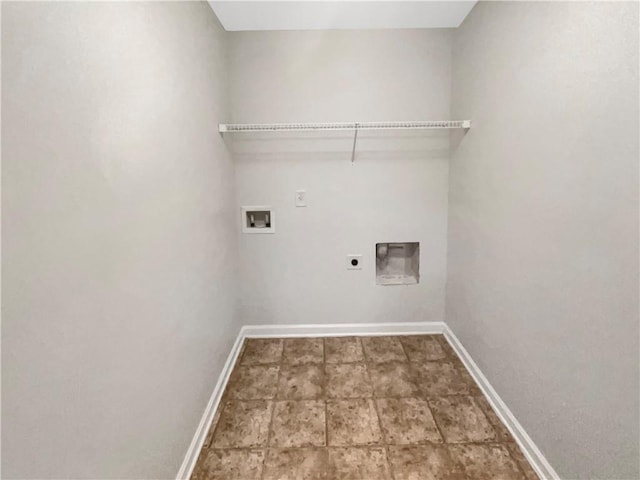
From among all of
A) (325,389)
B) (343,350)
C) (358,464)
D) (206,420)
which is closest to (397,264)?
(343,350)

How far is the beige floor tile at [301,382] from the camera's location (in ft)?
6.68

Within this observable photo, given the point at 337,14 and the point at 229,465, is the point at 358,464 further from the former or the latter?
the point at 337,14

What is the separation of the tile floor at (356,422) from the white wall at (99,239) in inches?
12.5

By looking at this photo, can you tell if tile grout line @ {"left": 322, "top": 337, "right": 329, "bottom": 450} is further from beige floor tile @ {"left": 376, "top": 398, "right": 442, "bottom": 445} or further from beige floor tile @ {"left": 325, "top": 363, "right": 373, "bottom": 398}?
beige floor tile @ {"left": 376, "top": 398, "right": 442, "bottom": 445}

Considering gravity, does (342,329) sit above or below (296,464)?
above

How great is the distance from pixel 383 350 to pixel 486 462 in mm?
1030

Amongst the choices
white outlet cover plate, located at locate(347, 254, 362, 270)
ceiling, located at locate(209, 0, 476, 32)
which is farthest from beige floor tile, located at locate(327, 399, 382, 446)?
ceiling, located at locate(209, 0, 476, 32)

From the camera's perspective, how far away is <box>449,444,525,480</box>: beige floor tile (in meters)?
1.49

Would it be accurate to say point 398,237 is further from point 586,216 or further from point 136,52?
point 136,52

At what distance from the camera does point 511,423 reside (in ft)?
5.65

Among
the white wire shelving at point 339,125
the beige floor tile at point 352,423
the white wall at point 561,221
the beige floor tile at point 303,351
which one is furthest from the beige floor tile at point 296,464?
the white wire shelving at point 339,125

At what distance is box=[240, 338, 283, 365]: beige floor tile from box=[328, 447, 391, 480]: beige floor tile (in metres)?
0.91

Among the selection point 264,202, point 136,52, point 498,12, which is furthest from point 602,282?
point 264,202

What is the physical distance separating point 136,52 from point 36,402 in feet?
3.48
